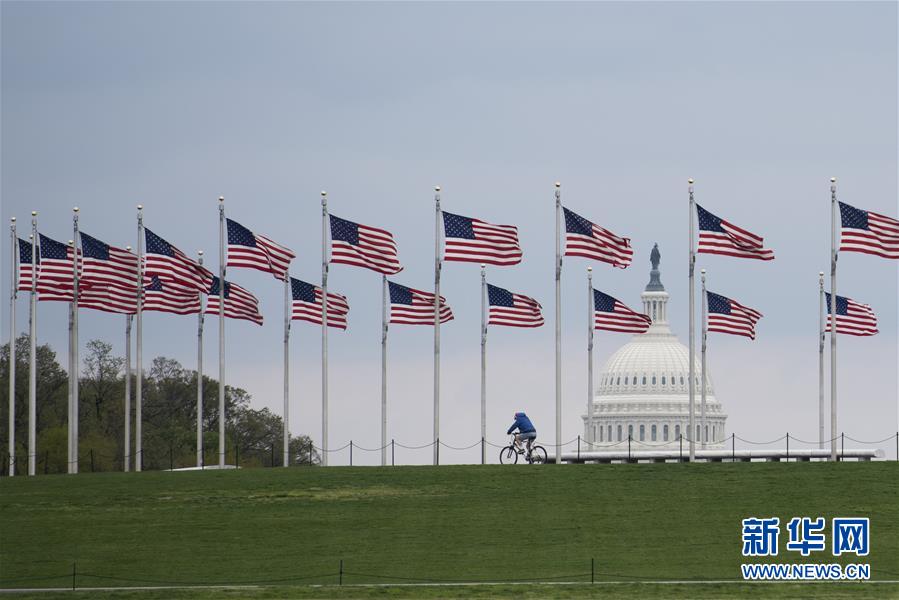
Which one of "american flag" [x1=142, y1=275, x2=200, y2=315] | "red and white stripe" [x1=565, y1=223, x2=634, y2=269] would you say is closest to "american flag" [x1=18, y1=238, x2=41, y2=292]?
"american flag" [x1=142, y1=275, x2=200, y2=315]

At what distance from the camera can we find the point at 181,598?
4694 centimetres

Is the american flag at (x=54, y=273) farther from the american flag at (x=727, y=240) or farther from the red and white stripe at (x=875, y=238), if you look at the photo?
the red and white stripe at (x=875, y=238)

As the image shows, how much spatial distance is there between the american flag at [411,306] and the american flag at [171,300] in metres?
6.89

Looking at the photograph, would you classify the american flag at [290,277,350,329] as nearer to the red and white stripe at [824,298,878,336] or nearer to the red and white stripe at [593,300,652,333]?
the red and white stripe at [593,300,652,333]

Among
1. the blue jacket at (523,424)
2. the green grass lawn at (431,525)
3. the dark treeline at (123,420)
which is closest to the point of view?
the green grass lawn at (431,525)

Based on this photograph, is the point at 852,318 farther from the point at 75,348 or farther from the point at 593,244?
the point at 75,348

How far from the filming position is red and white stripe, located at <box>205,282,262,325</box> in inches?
2985

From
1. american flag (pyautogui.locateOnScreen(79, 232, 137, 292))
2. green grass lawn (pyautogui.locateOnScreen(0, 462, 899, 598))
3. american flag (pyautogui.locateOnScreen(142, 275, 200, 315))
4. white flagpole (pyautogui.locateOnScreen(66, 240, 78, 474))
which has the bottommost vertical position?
green grass lawn (pyautogui.locateOnScreen(0, 462, 899, 598))

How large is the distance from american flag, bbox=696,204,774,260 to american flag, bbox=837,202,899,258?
2.74m

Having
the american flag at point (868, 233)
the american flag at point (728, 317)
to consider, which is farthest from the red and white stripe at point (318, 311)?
the american flag at point (868, 233)

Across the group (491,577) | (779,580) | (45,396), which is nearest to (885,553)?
(779,580)

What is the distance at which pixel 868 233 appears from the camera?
234 feet

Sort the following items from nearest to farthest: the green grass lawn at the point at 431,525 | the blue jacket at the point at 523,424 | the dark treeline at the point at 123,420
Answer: the green grass lawn at the point at 431,525 < the blue jacket at the point at 523,424 < the dark treeline at the point at 123,420

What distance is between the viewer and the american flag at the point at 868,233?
233 ft
